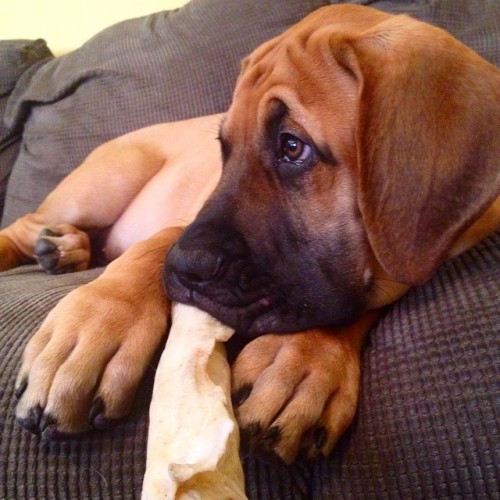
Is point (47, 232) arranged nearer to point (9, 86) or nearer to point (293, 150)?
point (293, 150)

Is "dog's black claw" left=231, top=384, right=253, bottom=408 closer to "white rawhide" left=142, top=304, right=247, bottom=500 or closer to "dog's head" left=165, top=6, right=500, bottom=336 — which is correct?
"white rawhide" left=142, top=304, right=247, bottom=500

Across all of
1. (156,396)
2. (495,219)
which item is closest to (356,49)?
(495,219)

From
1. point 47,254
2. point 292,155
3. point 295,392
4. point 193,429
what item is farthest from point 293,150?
point 47,254

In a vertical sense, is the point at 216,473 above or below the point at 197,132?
above

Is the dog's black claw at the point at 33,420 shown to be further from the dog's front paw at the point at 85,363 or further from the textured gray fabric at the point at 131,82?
the textured gray fabric at the point at 131,82

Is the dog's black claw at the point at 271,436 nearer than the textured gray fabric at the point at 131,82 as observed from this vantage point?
Yes

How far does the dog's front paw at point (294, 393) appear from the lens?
2.72 ft

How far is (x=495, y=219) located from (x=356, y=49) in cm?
50

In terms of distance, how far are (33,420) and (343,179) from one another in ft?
2.30

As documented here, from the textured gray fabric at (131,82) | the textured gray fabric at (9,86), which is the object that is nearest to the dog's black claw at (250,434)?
the textured gray fabric at (131,82)

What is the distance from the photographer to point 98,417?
2.87 ft

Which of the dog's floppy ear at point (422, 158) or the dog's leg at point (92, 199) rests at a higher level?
the dog's floppy ear at point (422, 158)

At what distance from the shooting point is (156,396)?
33.1 inches

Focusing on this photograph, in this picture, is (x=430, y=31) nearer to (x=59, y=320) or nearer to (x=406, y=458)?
(x=406, y=458)
